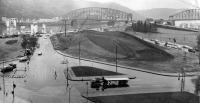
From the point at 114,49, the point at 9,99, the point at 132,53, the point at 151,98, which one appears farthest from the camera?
the point at 114,49

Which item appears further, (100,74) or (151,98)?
(100,74)

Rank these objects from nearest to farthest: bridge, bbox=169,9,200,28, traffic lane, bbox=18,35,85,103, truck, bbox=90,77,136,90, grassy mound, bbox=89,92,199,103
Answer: grassy mound, bbox=89,92,199,103 → traffic lane, bbox=18,35,85,103 → truck, bbox=90,77,136,90 → bridge, bbox=169,9,200,28

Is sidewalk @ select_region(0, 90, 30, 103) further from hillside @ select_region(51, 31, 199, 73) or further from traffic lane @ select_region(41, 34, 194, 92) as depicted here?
hillside @ select_region(51, 31, 199, 73)

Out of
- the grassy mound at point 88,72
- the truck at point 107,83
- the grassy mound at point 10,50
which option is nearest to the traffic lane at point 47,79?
the grassy mound at point 88,72

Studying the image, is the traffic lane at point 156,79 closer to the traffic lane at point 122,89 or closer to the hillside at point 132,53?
the traffic lane at point 122,89

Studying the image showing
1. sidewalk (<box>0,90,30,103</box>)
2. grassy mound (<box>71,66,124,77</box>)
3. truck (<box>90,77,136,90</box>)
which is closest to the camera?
sidewalk (<box>0,90,30,103</box>)

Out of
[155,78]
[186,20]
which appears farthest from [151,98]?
[186,20]

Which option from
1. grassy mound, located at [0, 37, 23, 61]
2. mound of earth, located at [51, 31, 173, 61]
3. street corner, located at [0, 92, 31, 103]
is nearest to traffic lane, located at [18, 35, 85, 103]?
street corner, located at [0, 92, 31, 103]

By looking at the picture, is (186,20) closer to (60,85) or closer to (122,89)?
(122,89)

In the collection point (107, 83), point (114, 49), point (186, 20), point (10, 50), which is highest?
point (186, 20)

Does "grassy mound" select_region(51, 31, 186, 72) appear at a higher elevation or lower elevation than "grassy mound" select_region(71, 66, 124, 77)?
higher

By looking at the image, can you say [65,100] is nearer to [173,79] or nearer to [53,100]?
[53,100]
